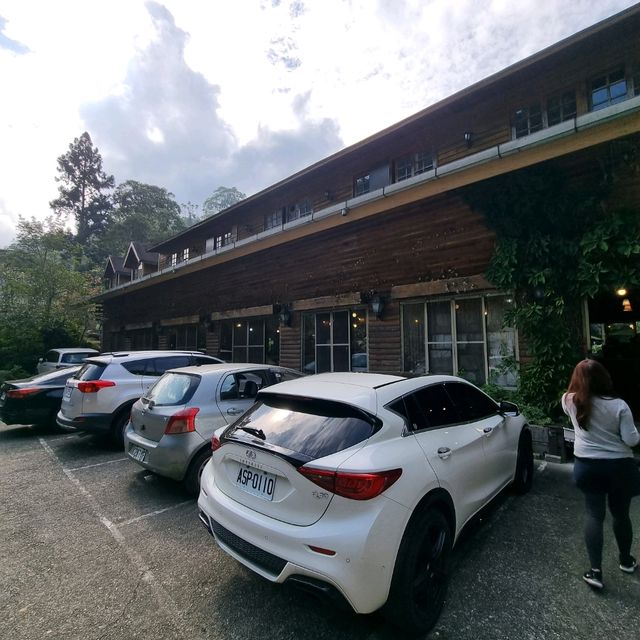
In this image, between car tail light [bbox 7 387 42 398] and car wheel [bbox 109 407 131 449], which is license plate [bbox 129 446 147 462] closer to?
car wheel [bbox 109 407 131 449]

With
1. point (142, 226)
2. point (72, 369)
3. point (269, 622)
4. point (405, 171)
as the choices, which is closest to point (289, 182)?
point (405, 171)

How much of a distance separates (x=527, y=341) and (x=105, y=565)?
646cm

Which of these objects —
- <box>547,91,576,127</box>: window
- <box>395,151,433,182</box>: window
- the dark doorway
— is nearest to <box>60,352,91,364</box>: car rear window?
<box>395,151,433,182</box>: window

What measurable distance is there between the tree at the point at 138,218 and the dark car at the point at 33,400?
1606 inches

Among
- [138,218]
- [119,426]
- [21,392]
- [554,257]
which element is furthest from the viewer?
[138,218]

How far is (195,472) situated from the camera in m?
4.07

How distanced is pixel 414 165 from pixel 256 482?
8.93m

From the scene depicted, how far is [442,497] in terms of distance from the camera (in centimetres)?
244

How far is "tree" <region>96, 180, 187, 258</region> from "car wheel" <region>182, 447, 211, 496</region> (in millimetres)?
45233

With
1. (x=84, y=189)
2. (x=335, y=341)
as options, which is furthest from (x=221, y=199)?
(x=335, y=341)

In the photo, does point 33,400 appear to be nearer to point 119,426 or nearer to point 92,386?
point 92,386

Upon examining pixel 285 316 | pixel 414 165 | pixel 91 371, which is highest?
pixel 414 165

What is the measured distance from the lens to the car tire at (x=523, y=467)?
3994mm

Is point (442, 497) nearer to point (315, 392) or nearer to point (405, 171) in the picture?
point (315, 392)
